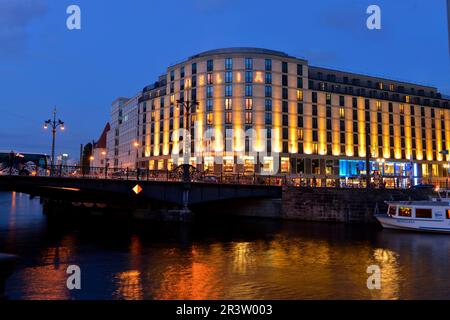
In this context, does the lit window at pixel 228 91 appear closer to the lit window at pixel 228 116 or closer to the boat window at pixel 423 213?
the lit window at pixel 228 116

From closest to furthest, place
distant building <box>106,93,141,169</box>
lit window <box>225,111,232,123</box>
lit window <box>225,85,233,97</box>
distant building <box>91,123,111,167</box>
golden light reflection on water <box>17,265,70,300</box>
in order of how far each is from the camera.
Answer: golden light reflection on water <box>17,265,70,300</box>
lit window <box>225,111,232,123</box>
lit window <box>225,85,233,97</box>
distant building <box>106,93,141,169</box>
distant building <box>91,123,111,167</box>

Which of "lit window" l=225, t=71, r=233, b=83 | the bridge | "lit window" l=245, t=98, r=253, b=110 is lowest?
the bridge

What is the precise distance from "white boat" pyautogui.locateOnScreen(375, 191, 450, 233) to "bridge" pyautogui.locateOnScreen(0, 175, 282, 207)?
15077 millimetres

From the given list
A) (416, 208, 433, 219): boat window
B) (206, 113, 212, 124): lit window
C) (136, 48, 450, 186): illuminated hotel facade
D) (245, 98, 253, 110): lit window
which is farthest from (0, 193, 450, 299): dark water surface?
(245, 98, 253, 110): lit window

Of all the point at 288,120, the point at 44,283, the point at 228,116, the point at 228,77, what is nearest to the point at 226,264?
the point at 44,283

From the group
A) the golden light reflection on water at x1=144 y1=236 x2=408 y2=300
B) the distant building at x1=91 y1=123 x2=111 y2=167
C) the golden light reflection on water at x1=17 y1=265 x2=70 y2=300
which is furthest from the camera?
the distant building at x1=91 y1=123 x2=111 y2=167

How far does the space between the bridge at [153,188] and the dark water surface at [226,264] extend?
472 cm

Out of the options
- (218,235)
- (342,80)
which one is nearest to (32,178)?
(218,235)

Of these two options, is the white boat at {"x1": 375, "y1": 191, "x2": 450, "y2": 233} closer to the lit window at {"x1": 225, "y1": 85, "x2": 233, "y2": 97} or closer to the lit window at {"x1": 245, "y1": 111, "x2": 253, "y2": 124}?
the lit window at {"x1": 245, "y1": 111, "x2": 253, "y2": 124}

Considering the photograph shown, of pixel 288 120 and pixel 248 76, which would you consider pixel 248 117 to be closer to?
pixel 248 76

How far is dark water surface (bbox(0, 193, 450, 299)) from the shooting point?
15461 millimetres

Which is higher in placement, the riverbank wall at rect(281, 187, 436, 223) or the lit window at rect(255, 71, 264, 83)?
the lit window at rect(255, 71, 264, 83)

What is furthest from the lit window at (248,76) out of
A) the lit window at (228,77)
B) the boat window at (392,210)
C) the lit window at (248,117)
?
the boat window at (392,210)
